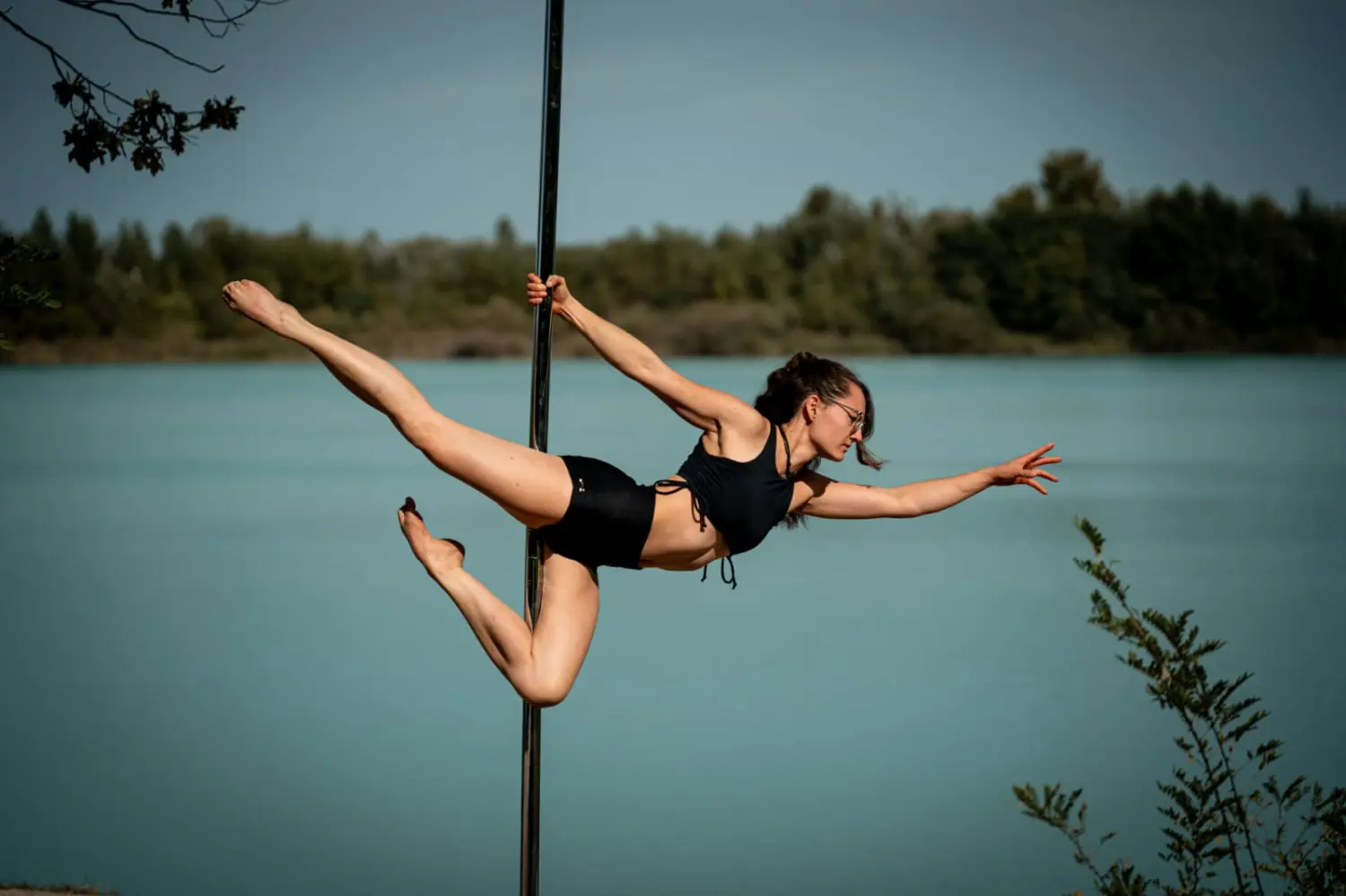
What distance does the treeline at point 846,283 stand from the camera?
2994cm

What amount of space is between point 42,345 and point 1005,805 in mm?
28107

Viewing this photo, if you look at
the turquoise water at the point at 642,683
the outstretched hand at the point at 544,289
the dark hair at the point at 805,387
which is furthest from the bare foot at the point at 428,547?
the turquoise water at the point at 642,683

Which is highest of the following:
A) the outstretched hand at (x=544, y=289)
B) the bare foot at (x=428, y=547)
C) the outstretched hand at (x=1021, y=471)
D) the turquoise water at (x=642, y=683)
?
the outstretched hand at (x=544, y=289)

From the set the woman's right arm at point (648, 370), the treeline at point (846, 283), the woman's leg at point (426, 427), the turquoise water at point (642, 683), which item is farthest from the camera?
the treeline at point (846, 283)

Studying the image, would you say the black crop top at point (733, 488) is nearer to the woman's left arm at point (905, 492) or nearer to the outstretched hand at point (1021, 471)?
the woman's left arm at point (905, 492)

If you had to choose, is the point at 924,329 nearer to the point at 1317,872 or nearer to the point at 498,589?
the point at 498,589

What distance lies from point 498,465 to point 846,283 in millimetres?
28799

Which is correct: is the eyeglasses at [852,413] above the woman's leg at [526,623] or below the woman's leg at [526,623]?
above

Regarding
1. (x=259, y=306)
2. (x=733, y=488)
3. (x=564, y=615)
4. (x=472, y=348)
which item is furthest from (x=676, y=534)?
(x=472, y=348)

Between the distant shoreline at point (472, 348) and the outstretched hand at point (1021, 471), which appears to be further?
the distant shoreline at point (472, 348)

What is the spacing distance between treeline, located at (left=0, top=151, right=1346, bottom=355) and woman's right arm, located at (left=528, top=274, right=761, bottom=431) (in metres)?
26.5

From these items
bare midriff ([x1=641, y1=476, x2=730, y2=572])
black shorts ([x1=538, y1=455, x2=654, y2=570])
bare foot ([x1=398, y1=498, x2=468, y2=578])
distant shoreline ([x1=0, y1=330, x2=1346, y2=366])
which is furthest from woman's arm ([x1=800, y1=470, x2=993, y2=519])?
distant shoreline ([x1=0, y1=330, x2=1346, y2=366])

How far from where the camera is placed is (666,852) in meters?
7.12

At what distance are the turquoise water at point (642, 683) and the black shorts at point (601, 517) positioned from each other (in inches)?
139
